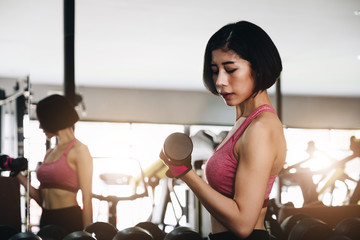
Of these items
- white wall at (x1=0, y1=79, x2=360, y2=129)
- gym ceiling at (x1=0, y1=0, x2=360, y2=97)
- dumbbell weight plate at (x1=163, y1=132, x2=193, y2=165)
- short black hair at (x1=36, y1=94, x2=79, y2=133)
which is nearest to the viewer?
dumbbell weight plate at (x1=163, y1=132, x2=193, y2=165)

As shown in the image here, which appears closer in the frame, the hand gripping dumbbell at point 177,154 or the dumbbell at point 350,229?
the hand gripping dumbbell at point 177,154

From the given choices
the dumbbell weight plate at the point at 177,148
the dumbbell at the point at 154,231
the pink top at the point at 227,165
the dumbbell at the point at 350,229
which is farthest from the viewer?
the dumbbell at the point at 154,231

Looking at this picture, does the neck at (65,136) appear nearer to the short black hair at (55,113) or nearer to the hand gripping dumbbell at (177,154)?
the short black hair at (55,113)

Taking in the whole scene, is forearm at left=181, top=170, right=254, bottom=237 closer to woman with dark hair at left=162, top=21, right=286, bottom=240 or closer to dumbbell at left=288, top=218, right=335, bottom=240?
woman with dark hair at left=162, top=21, right=286, bottom=240

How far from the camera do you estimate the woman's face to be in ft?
3.20

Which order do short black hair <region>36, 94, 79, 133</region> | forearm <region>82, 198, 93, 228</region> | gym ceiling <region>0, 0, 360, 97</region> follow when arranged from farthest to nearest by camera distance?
gym ceiling <region>0, 0, 360, 97</region>
short black hair <region>36, 94, 79, 133</region>
forearm <region>82, 198, 93, 228</region>

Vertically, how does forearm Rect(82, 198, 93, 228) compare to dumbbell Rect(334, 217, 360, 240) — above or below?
below

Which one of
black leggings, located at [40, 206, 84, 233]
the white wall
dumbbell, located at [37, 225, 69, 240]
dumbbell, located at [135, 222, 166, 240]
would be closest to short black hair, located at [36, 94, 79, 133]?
black leggings, located at [40, 206, 84, 233]

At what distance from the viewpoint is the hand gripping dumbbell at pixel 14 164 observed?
167 centimetres

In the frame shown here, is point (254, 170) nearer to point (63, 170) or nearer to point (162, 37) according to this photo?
point (63, 170)

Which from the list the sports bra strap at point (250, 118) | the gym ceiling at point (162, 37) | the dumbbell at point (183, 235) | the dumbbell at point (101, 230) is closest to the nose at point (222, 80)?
the sports bra strap at point (250, 118)

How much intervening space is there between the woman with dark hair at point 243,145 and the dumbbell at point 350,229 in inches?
27.1

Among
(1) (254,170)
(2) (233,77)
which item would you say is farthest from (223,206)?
(2) (233,77)

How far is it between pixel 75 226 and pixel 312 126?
25.4ft
